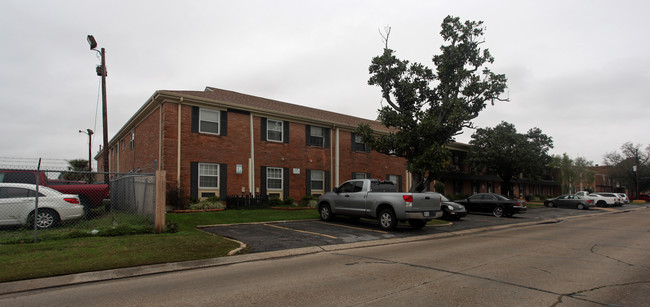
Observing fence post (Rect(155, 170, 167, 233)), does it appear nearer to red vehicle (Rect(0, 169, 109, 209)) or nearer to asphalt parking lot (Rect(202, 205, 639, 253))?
asphalt parking lot (Rect(202, 205, 639, 253))

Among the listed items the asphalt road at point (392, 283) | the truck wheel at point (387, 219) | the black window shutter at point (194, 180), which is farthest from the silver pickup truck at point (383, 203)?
Answer: the black window shutter at point (194, 180)

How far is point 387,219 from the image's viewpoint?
12.9 metres

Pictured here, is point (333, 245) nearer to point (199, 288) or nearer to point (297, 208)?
point (199, 288)

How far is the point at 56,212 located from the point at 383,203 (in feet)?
32.9

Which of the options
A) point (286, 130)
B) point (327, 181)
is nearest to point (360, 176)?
point (327, 181)

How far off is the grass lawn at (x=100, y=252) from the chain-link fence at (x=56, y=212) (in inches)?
20.2

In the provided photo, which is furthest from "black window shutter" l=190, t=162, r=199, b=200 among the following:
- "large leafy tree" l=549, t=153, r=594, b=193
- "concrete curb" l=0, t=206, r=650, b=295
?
"large leafy tree" l=549, t=153, r=594, b=193

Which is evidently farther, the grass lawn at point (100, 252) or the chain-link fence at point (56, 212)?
the chain-link fence at point (56, 212)

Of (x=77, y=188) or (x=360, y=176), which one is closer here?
(x=77, y=188)

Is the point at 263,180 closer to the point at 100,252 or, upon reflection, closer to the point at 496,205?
the point at 100,252

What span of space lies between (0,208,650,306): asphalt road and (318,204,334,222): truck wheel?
561 centimetres

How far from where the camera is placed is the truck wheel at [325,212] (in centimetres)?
1486

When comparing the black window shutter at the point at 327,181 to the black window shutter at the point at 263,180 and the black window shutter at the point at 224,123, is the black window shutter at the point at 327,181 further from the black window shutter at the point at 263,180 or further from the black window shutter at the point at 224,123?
the black window shutter at the point at 224,123

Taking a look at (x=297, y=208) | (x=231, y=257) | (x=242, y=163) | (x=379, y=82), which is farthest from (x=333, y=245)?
(x=379, y=82)
